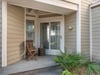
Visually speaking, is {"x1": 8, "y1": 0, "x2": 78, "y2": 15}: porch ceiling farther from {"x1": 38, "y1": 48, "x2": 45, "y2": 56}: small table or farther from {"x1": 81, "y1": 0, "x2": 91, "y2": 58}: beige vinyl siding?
{"x1": 38, "y1": 48, "x2": 45, "y2": 56}: small table

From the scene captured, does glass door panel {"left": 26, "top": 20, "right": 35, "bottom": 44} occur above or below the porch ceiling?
below

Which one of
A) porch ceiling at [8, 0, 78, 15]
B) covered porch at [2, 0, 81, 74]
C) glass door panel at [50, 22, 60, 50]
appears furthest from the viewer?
glass door panel at [50, 22, 60, 50]

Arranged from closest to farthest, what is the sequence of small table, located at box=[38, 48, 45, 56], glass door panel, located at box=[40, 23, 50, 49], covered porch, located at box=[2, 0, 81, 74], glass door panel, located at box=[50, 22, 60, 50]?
1. covered porch, located at box=[2, 0, 81, 74]
2. glass door panel, located at box=[50, 22, 60, 50]
3. small table, located at box=[38, 48, 45, 56]
4. glass door panel, located at box=[40, 23, 50, 49]

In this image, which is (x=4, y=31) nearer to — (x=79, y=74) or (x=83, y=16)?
(x=79, y=74)

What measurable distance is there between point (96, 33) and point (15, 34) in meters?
3.76

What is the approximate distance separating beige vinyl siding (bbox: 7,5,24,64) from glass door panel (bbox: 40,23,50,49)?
6.77 feet

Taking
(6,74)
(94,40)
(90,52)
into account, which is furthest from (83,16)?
(6,74)

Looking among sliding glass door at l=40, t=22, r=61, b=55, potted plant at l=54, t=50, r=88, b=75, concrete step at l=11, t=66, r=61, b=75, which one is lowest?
concrete step at l=11, t=66, r=61, b=75

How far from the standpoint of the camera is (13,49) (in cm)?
605

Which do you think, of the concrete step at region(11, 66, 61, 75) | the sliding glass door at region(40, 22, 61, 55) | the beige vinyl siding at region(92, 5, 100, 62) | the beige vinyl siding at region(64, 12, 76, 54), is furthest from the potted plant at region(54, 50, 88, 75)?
the sliding glass door at region(40, 22, 61, 55)

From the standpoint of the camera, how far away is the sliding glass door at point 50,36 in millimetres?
8288

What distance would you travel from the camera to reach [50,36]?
341 inches

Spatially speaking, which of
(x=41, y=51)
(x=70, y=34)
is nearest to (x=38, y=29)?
(x=41, y=51)

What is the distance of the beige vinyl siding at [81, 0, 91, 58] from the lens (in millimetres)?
7012
